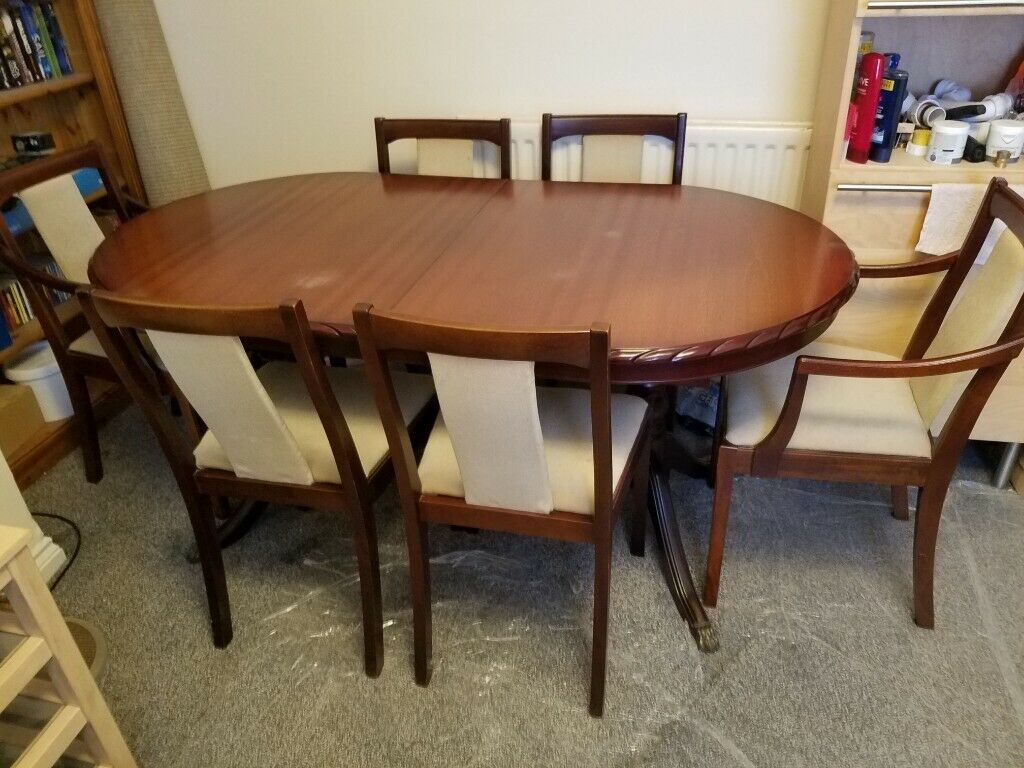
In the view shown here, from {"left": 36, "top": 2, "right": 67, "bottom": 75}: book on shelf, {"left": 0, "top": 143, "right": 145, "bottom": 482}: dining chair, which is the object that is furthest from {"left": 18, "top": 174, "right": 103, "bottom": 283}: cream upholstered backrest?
{"left": 36, "top": 2, "right": 67, "bottom": 75}: book on shelf

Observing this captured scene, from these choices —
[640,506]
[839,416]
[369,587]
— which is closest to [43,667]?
[369,587]

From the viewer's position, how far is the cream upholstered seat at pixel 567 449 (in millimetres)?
1338

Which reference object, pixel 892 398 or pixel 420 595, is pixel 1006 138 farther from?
pixel 420 595

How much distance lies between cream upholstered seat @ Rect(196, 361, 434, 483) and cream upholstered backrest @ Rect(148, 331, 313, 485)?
35 millimetres

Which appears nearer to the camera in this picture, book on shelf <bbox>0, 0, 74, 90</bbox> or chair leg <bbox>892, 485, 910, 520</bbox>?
chair leg <bbox>892, 485, 910, 520</bbox>

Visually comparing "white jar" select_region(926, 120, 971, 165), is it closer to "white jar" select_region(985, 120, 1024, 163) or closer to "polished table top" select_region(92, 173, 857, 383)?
"white jar" select_region(985, 120, 1024, 163)

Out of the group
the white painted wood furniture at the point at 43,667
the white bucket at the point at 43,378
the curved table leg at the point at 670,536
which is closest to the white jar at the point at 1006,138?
the curved table leg at the point at 670,536

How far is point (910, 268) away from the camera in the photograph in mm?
1683

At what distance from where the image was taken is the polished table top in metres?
1.30

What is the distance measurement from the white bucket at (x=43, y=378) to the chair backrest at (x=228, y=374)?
3.54 ft

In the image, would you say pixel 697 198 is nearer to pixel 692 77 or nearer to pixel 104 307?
pixel 692 77

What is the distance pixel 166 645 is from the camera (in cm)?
167

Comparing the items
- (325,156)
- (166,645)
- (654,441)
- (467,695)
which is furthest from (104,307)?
(325,156)

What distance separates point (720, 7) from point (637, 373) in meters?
1.41
